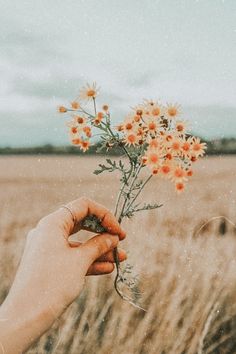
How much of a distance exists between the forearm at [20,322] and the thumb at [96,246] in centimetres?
10

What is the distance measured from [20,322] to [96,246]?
0.53ft

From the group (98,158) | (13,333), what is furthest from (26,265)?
(98,158)

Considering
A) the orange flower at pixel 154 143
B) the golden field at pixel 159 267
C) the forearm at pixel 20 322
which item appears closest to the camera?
the forearm at pixel 20 322

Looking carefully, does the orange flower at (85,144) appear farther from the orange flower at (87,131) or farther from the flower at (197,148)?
the flower at (197,148)

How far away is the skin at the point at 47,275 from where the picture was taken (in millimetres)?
895

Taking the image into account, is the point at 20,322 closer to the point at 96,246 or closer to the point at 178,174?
the point at 96,246

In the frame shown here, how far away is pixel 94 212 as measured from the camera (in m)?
0.98

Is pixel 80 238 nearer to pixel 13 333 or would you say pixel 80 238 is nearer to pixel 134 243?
pixel 134 243

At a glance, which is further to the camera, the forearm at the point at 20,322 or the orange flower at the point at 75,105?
the orange flower at the point at 75,105

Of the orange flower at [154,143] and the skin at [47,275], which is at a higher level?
the orange flower at [154,143]

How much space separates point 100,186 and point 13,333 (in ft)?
1.55

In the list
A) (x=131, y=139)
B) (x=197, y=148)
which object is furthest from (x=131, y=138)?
(x=197, y=148)

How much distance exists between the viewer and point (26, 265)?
913 mm

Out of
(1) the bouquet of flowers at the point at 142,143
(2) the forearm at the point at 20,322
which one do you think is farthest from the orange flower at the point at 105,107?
(2) the forearm at the point at 20,322
